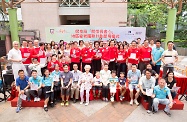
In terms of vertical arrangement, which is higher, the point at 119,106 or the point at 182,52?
the point at 182,52

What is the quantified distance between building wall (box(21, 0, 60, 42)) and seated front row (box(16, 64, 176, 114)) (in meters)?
8.13

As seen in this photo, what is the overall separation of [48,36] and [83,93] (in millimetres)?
5249

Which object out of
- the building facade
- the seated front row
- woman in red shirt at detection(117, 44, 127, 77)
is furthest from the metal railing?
the seated front row

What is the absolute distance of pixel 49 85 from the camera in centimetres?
502

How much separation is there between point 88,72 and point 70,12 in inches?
325

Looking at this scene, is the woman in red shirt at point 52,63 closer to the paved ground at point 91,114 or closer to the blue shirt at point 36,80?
the blue shirt at point 36,80

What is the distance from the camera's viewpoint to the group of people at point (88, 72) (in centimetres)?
487

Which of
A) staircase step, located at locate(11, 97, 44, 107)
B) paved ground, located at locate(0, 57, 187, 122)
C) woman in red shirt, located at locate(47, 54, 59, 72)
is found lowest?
paved ground, located at locate(0, 57, 187, 122)

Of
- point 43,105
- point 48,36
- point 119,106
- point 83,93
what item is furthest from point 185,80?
point 48,36

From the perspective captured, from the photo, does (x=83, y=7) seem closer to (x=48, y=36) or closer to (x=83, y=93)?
(x=48, y=36)

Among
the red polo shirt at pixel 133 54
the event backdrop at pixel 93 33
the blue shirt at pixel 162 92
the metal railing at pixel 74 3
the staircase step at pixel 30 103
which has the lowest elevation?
the staircase step at pixel 30 103

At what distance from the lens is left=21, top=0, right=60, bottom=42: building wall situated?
12211mm

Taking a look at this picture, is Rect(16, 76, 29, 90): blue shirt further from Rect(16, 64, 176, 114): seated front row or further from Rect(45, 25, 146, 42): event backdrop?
Rect(45, 25, 146, 42): event backdrop

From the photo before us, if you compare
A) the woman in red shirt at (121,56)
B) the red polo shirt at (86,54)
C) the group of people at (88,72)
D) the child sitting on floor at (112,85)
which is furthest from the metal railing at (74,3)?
the child sitting on floor at (112,85)
